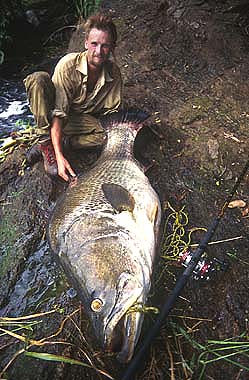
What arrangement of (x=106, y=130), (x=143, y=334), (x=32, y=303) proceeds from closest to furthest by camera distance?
1. (x=143, y=334)
2. (x=32, y=303)
3. (x=106, y=130)

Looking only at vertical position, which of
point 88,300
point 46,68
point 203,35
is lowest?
point 46,68

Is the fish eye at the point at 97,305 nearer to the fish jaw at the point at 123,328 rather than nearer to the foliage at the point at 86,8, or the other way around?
the fish jaw at the point at 123,328

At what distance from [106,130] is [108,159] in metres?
0.47

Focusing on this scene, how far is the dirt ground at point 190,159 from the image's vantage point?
3.02m

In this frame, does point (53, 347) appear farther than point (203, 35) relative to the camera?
No

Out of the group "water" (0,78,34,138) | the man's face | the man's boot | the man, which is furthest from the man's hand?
"water" (0,78,34,138)

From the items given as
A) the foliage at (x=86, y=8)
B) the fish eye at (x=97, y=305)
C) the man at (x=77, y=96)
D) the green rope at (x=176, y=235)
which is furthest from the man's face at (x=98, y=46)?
the foliage at (x=86, y=8)

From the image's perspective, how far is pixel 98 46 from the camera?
4230mm

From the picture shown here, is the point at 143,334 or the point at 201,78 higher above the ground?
the point at 201,78

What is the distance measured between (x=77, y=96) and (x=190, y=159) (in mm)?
1288

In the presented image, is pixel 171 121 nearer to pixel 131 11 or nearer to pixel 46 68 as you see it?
pixel 131 11

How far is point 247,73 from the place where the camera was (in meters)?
5.59

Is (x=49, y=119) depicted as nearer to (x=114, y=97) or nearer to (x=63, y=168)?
(x=63, y=168)

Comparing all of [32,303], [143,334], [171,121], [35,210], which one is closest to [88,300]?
[143,334]
